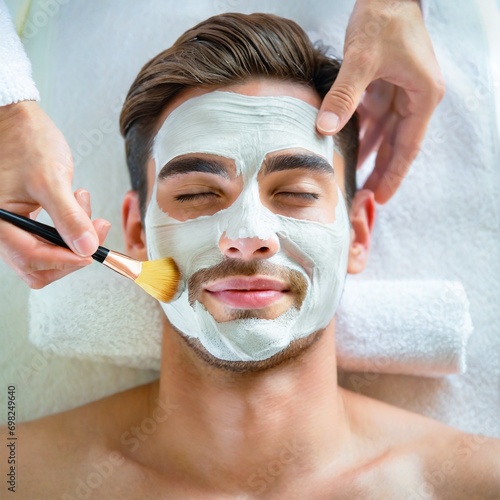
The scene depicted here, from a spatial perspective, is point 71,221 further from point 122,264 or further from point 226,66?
point 226,66

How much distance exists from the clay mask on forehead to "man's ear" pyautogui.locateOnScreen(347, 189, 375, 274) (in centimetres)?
11

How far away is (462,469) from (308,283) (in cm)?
44

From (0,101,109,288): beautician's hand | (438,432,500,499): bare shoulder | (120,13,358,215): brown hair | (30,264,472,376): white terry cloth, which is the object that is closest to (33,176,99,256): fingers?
(0,101,109,288): beautician's hand

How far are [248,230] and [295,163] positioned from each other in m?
0.15

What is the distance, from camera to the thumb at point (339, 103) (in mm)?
1058

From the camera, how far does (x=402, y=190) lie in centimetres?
136

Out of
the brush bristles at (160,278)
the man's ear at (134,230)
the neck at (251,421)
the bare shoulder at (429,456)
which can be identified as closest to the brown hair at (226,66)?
the man's ear at (134,230)

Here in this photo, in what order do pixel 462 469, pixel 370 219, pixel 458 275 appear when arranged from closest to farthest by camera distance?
pixel 462 469
pixel 370 219
pixel 458 275

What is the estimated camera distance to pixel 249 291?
967 mm

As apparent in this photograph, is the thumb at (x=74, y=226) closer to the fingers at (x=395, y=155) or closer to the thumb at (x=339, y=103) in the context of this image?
the thumb at (x=339, y=103)

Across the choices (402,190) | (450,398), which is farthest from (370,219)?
(450,398)

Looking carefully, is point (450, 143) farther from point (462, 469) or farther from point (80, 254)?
point (80, 254)

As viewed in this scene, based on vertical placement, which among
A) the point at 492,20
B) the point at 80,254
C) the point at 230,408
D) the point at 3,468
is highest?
the point at 492,20

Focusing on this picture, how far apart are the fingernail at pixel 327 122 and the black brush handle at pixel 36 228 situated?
408mm
